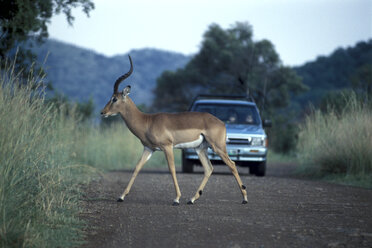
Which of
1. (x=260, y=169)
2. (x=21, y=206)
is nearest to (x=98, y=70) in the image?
(x=260, y=169)

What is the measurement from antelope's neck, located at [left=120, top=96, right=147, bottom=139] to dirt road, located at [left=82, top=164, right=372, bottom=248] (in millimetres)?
1219

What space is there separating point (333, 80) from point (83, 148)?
181 ft

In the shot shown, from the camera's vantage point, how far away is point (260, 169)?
16.5 m

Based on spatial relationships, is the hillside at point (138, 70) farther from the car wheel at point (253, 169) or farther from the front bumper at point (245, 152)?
the front bumper at point (245, 152)

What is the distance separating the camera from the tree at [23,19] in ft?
43.3

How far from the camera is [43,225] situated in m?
6.68

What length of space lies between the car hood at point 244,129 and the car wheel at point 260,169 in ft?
2.91

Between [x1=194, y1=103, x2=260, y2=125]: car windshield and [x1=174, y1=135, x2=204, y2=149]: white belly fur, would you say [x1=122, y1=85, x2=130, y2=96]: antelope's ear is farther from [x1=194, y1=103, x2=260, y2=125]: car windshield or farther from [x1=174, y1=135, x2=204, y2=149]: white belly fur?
[x1=194, y1=103, x2=260, y2=125]: car windshield

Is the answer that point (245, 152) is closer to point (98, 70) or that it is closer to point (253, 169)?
point (253, 169)

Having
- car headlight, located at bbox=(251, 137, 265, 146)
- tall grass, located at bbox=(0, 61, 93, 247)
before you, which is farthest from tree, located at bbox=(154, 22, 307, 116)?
tall grass, located at bbox=(0, 61, 93, 247)

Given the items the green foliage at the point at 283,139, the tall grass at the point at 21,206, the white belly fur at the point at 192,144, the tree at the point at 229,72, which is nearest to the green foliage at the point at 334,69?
the tree at the point at 229,72

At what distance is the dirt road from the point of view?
6.63m

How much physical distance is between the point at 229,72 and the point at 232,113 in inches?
1192

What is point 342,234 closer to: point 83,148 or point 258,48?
point 83,148
